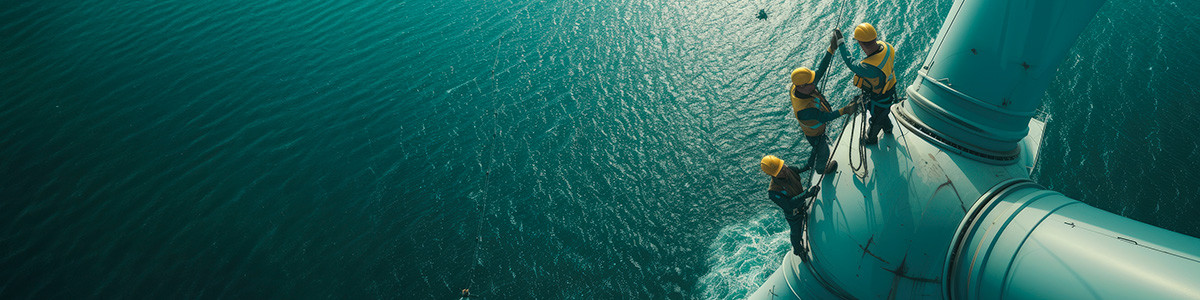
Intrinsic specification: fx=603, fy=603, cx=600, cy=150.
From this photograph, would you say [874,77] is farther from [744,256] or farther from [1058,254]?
[744,256]

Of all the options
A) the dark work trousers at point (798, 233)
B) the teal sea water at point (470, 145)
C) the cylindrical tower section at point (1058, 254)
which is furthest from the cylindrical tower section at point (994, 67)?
the teal sea water at point (470, 145)

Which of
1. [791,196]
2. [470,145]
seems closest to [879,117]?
[791,196]

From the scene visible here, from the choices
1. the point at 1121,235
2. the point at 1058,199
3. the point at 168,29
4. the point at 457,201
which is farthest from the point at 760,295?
the point at 168,29

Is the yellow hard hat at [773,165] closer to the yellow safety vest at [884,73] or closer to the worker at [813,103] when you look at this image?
the worker at [813,103]

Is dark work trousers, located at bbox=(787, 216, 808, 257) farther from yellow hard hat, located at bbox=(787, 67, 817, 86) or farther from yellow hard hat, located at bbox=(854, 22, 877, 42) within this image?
yellow hard hat, located at bbox=(854, 22, 877, 42)

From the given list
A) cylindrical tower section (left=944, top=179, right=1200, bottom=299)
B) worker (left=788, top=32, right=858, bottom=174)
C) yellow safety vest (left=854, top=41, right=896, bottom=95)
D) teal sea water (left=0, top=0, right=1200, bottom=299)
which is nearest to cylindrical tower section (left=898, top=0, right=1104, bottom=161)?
yellow safety vest (left=854, top=41, right=896, bottom=95)
